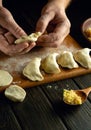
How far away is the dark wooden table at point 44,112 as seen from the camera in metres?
0.89

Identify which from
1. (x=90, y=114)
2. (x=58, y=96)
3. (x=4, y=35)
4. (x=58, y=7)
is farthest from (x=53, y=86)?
Result: (x=58, y=7)

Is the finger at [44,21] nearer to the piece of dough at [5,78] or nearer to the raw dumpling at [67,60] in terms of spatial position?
the raw dumpling at [67,60]

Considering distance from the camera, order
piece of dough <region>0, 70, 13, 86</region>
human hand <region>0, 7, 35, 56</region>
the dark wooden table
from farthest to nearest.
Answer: human hand <region>0, 7, 35, 56</region>
piece of dough <region>0, 70, 13, 86</region>
the dark wooden table

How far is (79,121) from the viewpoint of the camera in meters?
0.92

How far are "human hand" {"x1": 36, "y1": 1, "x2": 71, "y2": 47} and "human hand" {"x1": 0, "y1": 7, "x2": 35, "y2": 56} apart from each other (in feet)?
0.26

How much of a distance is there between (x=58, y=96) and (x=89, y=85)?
0.14 m

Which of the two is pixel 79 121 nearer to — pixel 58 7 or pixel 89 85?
pixel 89 85

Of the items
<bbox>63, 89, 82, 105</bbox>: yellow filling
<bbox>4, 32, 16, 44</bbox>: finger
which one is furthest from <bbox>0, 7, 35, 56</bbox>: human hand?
<bbox>63, 89, 82, 105</bbox>: yellow filling

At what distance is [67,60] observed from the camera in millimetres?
1136

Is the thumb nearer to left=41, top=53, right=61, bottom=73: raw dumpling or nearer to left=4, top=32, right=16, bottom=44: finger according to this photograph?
left=4, top=32, right=16, bottom=44: finger

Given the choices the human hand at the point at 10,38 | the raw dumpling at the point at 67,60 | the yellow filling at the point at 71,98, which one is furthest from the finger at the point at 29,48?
the yellow filling at the point at 71,98

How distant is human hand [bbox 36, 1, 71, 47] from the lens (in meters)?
1.18

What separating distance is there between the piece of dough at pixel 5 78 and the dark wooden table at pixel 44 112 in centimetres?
5

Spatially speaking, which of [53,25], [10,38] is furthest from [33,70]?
[53,25]
